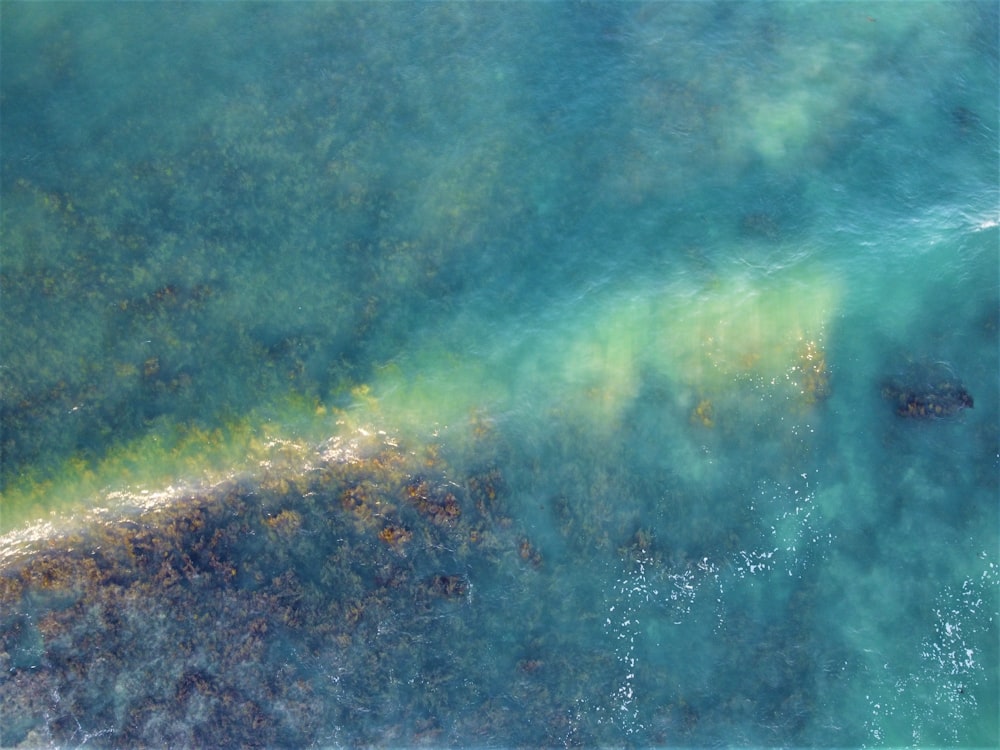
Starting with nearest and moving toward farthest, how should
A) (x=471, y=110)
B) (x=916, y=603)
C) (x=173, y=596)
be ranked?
(x=173, y=596), (x=916, y=603), (x=471, y=110)

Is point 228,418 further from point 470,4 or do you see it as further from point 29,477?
point 470,4

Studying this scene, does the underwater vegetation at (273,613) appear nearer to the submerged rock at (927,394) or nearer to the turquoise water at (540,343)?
the turquoise water at (540,343)

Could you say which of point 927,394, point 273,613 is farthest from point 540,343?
point 927,394

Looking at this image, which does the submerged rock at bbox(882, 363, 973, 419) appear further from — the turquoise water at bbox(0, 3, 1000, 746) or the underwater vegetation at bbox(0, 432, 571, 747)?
the underwater vegetation at bbox(0, 432, 571, 747)

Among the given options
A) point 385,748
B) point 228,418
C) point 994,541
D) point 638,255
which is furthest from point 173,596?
point 994,541

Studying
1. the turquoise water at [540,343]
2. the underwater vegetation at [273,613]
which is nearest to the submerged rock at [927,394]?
the turquoise water at [540,343]

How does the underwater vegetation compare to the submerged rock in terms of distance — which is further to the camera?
the submerged rock

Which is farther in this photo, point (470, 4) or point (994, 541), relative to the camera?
point (470, 4)

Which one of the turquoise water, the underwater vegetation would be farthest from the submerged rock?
the underwater vegetation

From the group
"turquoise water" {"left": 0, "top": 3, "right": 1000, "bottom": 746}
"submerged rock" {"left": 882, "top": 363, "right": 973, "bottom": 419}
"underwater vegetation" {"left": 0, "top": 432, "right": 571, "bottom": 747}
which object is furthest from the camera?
"submerged rock" {"left": 882, "top": 363, "right": 973, "bottom": 419}
